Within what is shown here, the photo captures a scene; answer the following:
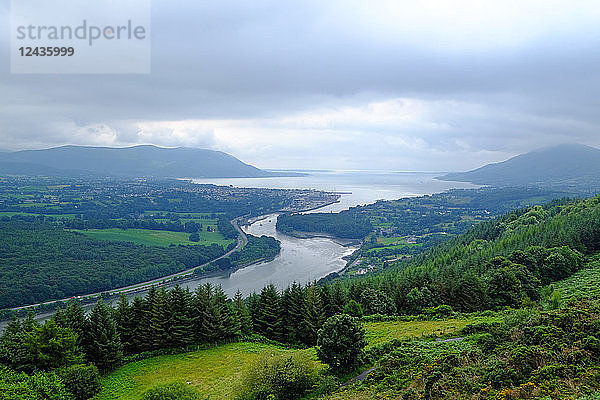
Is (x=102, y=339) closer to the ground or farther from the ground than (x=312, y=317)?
farther from the ground

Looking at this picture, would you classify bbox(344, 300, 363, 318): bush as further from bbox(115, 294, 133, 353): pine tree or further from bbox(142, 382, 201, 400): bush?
bbox(115, 294, 133, 353): pine tree

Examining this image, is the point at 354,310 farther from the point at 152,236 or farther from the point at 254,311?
the point at 152,236

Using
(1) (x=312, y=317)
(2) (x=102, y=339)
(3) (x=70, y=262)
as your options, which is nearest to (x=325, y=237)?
(3) (x=70, y=262)

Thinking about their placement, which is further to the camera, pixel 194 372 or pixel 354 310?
pixel 354 310

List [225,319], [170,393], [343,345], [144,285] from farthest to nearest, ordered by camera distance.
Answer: [144,285]
[225,319]
[343,345]
[170,393]

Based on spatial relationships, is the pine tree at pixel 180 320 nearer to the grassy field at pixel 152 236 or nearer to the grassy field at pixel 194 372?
the grassy field at pixel 194 372

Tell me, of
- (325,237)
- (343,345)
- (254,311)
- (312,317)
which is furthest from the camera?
(325,237)

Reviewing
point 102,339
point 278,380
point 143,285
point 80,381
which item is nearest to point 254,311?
point 102,339

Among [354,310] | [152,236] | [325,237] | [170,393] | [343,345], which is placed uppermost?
[343,345]

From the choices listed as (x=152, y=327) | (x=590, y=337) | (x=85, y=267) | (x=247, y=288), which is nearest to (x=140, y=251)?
(x=85, y=267)
